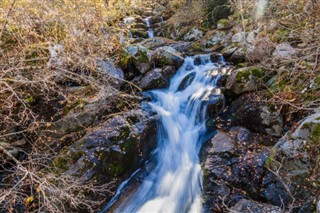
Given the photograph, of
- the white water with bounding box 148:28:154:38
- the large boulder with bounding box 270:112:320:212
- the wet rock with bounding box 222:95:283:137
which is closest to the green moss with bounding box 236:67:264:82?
the wet rock with bounding box 222:95:283:137

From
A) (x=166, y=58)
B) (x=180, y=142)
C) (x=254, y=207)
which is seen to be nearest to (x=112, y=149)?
(x=180, y=142)

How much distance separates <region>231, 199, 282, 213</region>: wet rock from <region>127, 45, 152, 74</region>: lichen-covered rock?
16.8 ft

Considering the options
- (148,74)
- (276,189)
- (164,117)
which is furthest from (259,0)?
(276,189)

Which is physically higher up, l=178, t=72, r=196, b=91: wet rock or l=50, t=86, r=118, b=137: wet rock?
l=50, t=86, r=118, b=137: wet rock

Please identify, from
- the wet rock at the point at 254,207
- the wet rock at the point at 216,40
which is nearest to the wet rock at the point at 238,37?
the wet rock at the point at 216,40

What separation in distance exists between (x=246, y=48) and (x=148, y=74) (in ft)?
12.8

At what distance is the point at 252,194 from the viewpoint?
4.05 m

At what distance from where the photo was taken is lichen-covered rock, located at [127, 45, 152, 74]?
7.55m

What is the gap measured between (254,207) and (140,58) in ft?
18.2

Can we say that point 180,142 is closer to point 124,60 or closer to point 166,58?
point 124,60

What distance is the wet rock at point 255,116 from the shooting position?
17.2 feet

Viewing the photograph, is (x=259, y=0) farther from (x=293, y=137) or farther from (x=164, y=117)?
(x=293, y=137)

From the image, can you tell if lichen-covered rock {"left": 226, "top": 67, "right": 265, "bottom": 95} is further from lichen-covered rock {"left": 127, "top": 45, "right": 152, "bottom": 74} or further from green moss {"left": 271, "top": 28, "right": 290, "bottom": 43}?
lichen-covered rock {"left": 127, "top": 45, "right": 152, "bottom": 74}

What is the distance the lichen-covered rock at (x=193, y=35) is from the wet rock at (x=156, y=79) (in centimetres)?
564
